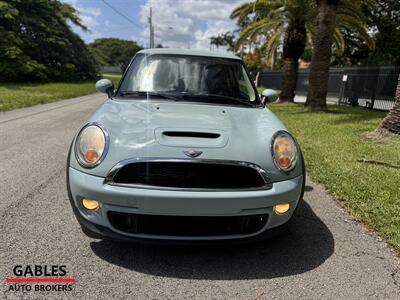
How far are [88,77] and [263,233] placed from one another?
33731mm

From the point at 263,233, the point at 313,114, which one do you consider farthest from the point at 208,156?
the point at 313,114

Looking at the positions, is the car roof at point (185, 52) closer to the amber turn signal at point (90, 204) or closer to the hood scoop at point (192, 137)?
the hood scoop at point (192, 137)

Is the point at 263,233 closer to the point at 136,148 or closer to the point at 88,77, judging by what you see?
the point at 136,148

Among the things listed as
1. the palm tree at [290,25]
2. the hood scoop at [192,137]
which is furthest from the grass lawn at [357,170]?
the palm tree at [290,25]

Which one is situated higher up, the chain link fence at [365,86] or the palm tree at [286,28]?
the palm tree at [286,28]

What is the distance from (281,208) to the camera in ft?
9.02

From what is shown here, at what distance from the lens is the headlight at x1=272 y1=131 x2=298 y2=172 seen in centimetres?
280

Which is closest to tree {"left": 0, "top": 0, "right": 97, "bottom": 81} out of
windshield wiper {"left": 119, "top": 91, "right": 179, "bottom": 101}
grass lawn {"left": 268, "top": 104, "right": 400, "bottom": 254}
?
grass lawn {"left": 268, "top": 104, "right": 400, "bottom": 254}

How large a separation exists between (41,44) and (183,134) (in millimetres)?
28732

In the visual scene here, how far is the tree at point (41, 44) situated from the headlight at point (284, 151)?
949 inches

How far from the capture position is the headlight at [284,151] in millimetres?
2805

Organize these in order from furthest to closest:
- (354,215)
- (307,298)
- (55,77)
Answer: (55,77) < (354,215) < (307,298)

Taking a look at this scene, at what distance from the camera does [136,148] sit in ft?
8.64
